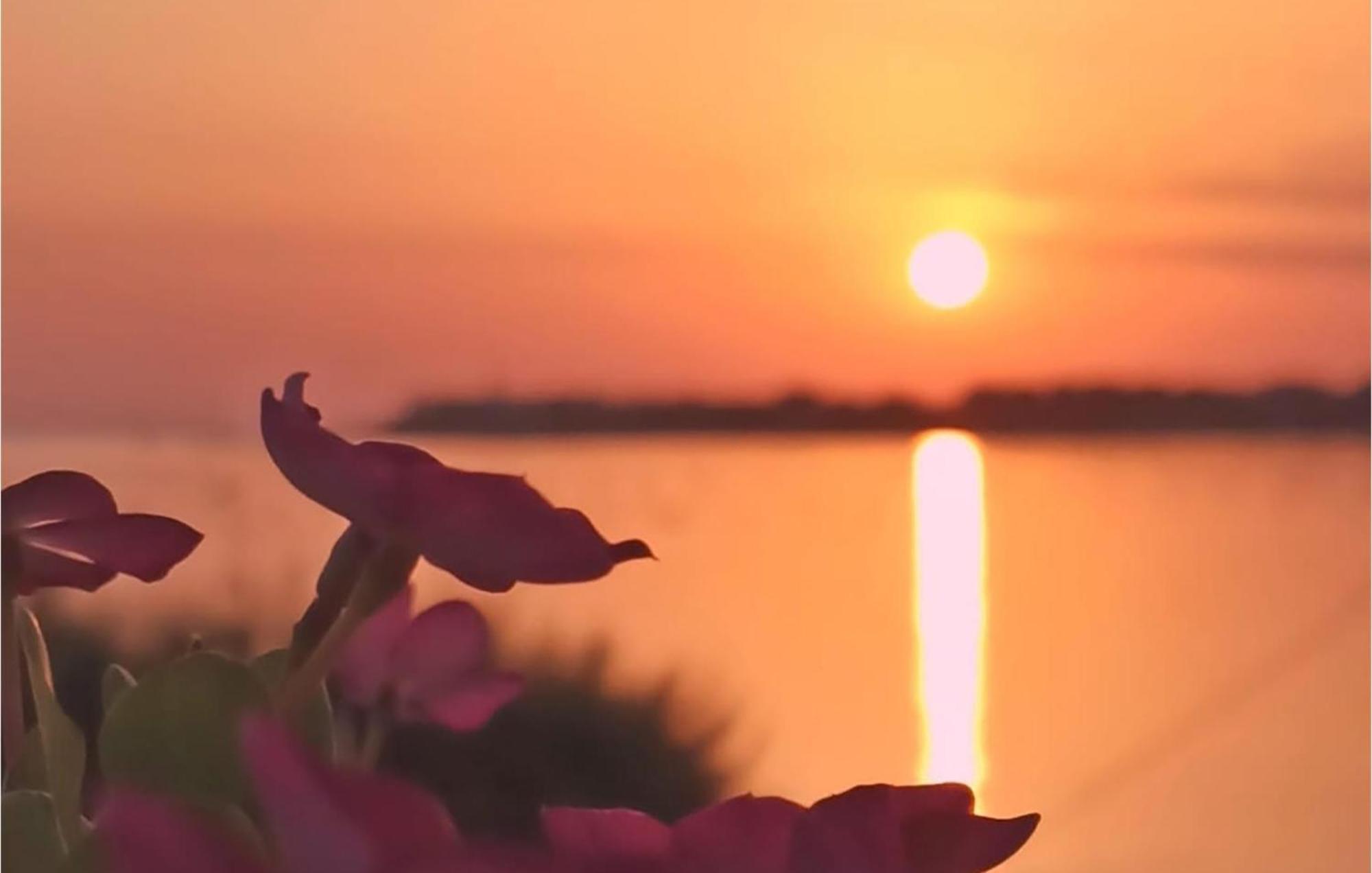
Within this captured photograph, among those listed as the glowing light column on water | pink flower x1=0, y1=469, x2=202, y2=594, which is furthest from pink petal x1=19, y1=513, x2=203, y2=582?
the glowing light column on water

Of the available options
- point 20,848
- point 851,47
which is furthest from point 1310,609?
point 20,848

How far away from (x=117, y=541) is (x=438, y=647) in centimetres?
13

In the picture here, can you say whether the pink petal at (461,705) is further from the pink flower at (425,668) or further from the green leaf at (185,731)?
the green leaf at (185,731)

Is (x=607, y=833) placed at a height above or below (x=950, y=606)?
below

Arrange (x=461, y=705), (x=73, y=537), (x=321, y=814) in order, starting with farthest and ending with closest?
→ (x=461, y=705) → (x=73, y=537) → (x=321, y=814)

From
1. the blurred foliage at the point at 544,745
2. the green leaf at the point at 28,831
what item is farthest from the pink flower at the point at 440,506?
the blurred foliage at the point at 544,745

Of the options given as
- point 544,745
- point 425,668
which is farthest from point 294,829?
point 544,745

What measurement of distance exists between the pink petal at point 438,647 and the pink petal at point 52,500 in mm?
117

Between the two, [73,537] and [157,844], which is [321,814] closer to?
[157,844]

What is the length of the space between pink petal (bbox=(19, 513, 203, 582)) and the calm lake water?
279 millimetres

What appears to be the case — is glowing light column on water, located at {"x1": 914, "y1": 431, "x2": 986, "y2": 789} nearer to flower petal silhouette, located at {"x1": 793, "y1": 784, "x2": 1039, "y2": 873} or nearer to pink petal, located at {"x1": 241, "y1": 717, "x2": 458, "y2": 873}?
flower petal silhouette, located at {"x1": 793, "y1": 784, "x2": 1039, "y2": 873}

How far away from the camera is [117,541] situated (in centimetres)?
35

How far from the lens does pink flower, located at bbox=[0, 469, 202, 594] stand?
1.13 ft

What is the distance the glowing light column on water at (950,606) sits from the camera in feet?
2.19
